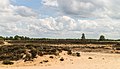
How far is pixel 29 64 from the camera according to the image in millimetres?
36156

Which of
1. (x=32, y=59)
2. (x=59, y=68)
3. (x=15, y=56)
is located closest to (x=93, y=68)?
(x=59, y=68)

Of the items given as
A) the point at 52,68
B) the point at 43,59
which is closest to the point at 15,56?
the point at 43,59

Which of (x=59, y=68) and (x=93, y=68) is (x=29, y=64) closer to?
(x=59, y=68)

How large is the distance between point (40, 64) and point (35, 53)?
4431 mm

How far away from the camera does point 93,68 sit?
101 feet

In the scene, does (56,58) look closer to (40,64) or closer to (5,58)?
(40,64)

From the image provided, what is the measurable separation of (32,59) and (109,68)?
1129 centimetres

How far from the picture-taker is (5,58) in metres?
39.9

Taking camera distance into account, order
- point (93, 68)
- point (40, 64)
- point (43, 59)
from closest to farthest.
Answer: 1. point (93, 68)
2. point (40, 64)
3. point (43, 59)

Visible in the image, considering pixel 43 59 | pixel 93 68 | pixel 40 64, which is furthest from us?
pixel 43 59

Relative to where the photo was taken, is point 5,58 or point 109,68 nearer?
point 109,68

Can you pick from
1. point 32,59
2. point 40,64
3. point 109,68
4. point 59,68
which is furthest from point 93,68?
point 32,59

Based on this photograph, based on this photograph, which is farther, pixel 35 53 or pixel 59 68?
pixel 35 53

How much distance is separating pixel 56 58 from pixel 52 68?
8.20 meters
